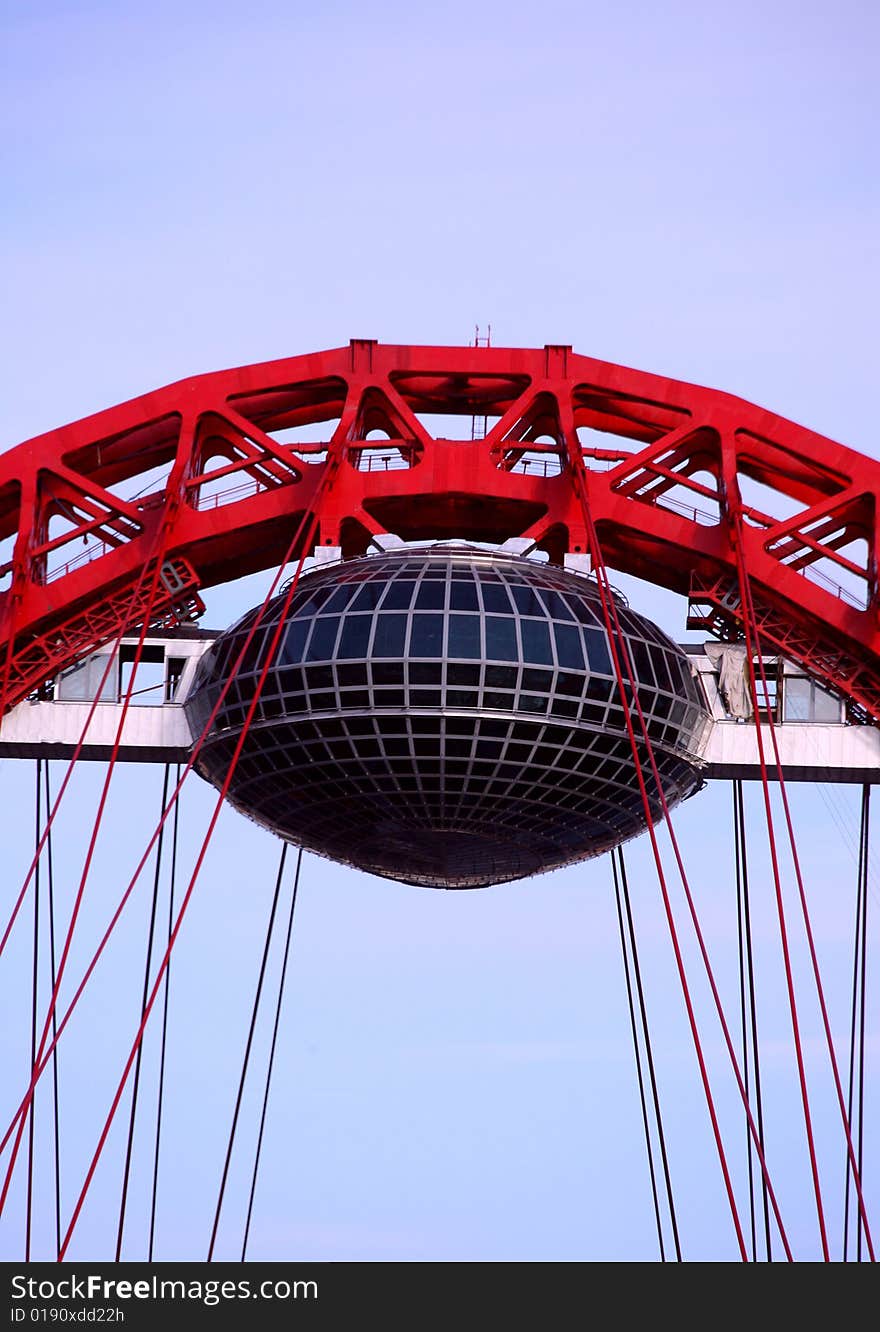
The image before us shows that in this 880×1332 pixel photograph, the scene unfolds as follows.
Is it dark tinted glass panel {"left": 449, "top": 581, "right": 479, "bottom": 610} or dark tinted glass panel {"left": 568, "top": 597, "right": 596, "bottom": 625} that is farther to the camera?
dark tinted glass panel {"left": 568, "top": 597, "right": 596, "bottom": 625}

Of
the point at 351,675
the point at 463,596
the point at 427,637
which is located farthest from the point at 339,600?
the point at 463,596

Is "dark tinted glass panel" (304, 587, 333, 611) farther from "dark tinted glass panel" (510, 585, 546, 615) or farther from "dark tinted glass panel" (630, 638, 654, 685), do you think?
"dark tinted glass panel" (630, 638, 654, 685)

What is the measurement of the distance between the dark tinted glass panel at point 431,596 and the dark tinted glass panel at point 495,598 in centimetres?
103

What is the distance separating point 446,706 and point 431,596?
2.99m

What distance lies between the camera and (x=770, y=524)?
233ft

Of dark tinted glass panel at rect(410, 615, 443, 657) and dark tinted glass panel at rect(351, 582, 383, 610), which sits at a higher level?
dark tinted glass panel at rect(351, 582, 383, 610)

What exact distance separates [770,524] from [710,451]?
8.87 ft

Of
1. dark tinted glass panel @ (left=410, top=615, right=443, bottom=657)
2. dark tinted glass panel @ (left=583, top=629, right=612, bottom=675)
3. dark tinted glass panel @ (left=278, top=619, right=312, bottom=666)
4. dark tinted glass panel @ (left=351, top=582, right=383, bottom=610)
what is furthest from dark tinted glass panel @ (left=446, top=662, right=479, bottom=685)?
dark tinted glass panel @ (left=278, top=619, right=312, bottom=666)

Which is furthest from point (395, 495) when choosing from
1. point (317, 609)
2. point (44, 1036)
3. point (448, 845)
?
point (44, 1036)

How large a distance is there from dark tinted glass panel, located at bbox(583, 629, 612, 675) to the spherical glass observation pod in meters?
0.04

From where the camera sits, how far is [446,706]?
66.0 metres

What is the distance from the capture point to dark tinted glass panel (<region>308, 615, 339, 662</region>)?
6681cm
